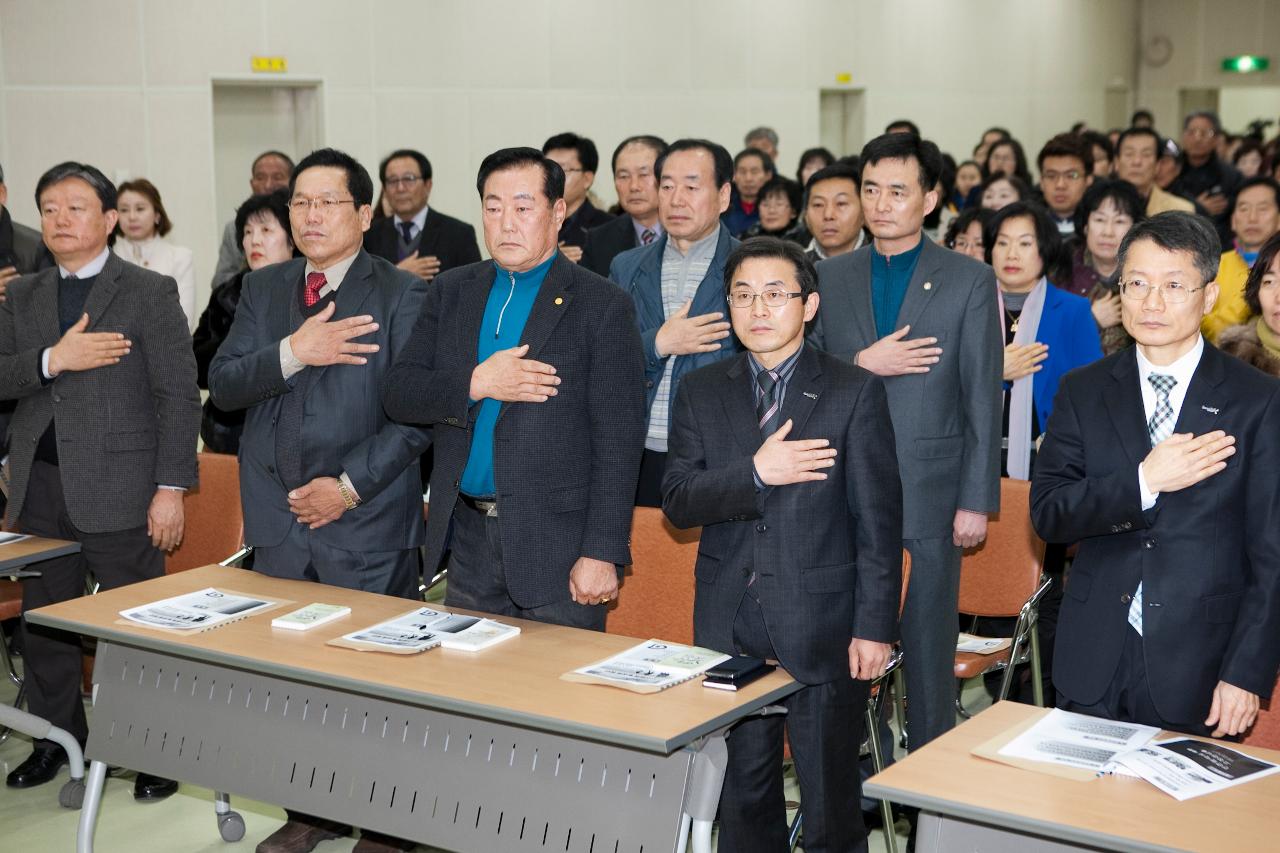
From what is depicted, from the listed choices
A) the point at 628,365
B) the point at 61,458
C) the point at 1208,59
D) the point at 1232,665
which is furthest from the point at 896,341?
the point at 1208,59

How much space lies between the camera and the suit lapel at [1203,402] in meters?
2.58

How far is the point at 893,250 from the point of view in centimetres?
367

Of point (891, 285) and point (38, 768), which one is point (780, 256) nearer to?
point (891, 285)

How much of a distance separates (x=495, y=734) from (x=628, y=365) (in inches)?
36.4

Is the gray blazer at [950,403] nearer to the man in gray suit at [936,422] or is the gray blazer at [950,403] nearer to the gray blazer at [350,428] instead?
the man in gray suit at [936,422]

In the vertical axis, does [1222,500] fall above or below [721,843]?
above

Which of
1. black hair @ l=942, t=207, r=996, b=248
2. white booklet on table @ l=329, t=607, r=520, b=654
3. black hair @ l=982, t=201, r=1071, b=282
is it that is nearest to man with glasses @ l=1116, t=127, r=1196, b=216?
black hair @ l=942, t=207, r=996, b=248

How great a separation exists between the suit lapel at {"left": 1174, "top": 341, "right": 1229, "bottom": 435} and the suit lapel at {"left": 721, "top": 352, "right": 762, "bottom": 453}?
86 centimetres

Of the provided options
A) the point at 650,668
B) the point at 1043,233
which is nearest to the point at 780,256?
the point at 650,668

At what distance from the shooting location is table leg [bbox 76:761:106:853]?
10.8ft

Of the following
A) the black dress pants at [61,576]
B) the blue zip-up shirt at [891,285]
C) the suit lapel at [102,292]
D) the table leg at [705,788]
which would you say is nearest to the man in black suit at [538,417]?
the table leg at [705,788]

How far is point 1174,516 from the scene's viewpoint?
2.60 meters

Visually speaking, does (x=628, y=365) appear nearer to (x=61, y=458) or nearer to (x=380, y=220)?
(x=61, y=458)

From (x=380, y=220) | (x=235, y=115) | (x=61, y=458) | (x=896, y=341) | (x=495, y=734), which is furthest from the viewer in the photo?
(x=235, y=115)
